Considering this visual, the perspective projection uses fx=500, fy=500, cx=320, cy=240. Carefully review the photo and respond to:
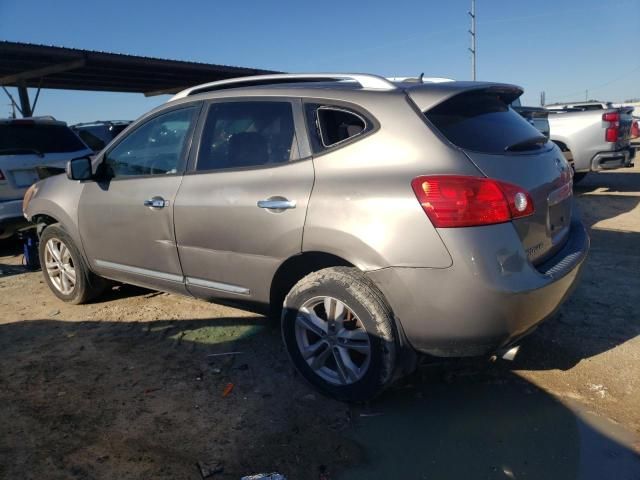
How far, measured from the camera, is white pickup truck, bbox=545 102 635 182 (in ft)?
29.5

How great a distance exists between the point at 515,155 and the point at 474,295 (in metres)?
0.83

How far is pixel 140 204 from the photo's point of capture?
12.0ft

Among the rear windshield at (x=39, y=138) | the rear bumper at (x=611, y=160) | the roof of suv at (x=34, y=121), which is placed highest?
the roof of suv at (x=34, y=121)

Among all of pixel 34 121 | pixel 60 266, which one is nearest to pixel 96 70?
pixel 34 121

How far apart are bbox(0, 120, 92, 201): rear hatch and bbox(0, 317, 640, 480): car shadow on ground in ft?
10.7

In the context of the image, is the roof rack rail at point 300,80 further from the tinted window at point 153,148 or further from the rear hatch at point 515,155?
the rear hatch at point 515,155

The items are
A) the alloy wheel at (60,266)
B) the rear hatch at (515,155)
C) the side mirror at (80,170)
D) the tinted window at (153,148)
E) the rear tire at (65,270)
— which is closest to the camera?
the rear hatch at (515,155)

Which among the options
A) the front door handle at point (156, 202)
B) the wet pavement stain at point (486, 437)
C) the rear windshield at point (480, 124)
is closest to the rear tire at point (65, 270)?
the front door handle at point (156, 202)

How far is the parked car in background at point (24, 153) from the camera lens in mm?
5957

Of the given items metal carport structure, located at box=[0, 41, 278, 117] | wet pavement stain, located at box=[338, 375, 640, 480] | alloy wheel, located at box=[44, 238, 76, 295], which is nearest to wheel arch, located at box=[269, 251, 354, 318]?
wet pavement stain, located at box=[338, 375, 640, 480]

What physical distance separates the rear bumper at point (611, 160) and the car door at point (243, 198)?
8.01 metres

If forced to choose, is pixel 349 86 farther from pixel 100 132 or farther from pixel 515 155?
pixel 100 132

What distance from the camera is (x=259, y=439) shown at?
256cm

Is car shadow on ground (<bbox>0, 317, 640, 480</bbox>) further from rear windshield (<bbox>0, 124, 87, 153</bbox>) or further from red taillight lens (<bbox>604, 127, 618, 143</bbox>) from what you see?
red taillight lens (<bbox>604, 127, 618, 143</bbox>)
